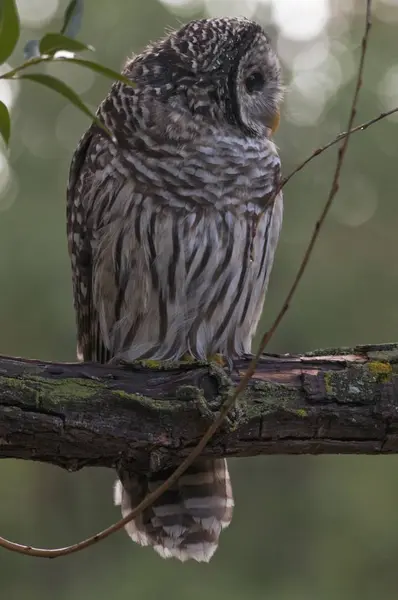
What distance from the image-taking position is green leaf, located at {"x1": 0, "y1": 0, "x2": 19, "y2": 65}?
1.30 m

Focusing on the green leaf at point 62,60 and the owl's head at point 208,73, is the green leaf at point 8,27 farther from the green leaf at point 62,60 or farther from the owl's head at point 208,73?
the owl's head at point 208,73

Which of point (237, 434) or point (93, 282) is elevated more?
point (93, 282)

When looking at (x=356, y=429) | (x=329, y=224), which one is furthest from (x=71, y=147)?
(x=356, y=429)

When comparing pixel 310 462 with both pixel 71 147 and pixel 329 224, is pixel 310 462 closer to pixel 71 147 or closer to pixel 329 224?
pixel 329 224

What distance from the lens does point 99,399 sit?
223cm

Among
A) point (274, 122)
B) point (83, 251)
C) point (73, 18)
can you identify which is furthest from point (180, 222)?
point (73, 18)

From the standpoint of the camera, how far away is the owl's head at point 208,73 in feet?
9.83

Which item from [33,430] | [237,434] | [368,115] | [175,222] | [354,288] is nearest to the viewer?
[33,430]

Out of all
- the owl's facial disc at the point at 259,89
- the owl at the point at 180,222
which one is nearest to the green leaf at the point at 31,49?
the owl at the point at 180,222

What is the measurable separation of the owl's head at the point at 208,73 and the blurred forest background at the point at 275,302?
4.48m

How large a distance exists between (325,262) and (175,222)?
241 inches

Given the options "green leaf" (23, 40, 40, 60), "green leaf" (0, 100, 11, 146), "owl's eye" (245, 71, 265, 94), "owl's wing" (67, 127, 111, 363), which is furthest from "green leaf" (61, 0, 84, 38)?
"owl's eye" (245, 71, 265, 94)

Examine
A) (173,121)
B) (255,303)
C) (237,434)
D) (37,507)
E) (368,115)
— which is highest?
(368,115)

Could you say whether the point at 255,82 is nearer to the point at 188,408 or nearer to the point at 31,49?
the point at 188,408
